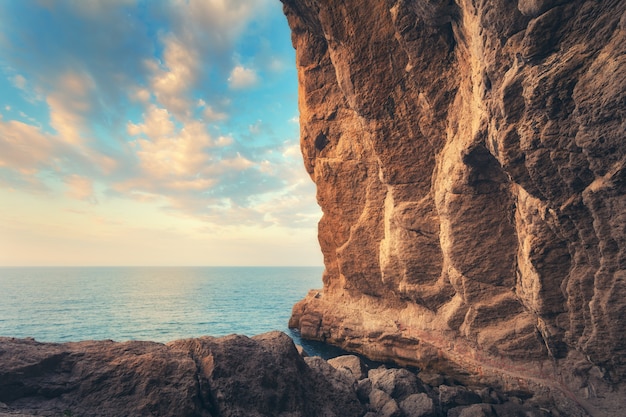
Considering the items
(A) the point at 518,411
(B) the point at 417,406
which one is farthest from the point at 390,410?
(A) the point at 518,411

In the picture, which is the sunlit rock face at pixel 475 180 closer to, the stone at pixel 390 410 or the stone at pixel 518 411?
the stone at pixel 518 411

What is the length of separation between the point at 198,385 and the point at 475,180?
1397 centimetres

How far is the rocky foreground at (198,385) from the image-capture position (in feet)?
28.0

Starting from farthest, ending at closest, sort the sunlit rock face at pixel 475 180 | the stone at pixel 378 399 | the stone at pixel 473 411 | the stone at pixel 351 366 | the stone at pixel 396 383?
the stone at pixel 351 366
the stone at pixel 396 383
the stone at pixel 378 399
the stone at pixel 473 411
the sunlit rock face at pixel 475 180

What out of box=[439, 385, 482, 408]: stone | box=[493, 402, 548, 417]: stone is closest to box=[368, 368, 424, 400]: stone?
box=[439, 385, 482, 408]: stone

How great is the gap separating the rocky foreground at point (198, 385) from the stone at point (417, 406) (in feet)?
0.12

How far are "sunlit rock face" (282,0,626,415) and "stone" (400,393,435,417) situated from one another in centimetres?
584

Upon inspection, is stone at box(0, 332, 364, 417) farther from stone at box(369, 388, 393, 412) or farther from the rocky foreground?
stone at box(369, 388, 393, 412)

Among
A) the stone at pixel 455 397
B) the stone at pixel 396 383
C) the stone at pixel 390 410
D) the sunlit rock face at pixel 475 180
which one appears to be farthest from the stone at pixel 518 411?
the stone at pixel 390 410

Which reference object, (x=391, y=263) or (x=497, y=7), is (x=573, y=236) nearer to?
(x=497, y=7)

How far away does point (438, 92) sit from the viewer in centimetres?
1684

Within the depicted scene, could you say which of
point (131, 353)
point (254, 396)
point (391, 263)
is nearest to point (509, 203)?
point (391, 263)

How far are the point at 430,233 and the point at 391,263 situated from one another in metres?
3.61

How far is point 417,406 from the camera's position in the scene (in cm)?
1302
